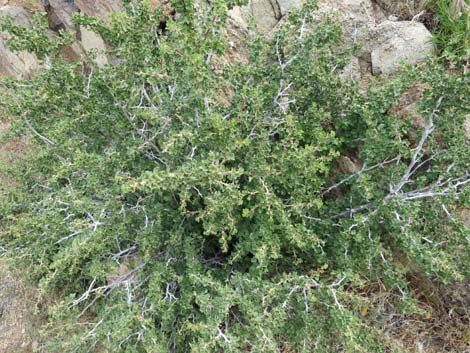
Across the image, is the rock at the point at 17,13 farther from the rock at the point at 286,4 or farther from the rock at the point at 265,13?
the rock at the point at 286,4

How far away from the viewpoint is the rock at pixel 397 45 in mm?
2955

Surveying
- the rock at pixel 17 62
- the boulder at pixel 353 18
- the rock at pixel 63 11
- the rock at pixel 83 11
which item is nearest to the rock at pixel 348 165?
the boulder at pixel 353 18

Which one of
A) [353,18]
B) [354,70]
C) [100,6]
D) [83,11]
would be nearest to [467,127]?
[354,70]

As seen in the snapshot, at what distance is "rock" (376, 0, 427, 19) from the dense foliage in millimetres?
778

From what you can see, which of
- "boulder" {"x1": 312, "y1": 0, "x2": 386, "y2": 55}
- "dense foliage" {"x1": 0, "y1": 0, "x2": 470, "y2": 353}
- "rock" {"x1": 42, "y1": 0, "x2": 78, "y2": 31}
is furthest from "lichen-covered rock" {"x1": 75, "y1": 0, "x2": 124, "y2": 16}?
"boulder" {"x1": 312, "y1": 0, "x2": 386, "y2": 55}

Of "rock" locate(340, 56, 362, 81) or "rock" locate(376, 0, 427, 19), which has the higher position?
"rock" locate(376, 0, 427, 19)

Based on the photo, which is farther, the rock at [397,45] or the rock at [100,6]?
the rock at [100,6]

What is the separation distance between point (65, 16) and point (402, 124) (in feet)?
13.7

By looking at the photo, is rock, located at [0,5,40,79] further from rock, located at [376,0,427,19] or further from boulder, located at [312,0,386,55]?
rock, located at [376,0,427,19]

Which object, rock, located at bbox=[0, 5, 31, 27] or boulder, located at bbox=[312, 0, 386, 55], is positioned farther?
rock, located at bbox=[0, 5, 31, 27]

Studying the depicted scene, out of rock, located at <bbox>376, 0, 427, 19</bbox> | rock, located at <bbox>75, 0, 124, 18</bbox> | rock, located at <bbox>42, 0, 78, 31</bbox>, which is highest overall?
rock, located at <bbox>42, 0, 78, 31</bbox>

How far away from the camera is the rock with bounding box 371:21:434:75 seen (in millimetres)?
2955

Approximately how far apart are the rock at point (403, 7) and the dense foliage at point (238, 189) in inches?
30.6

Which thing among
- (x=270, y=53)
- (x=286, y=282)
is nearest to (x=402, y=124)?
(x=270, y=53)
